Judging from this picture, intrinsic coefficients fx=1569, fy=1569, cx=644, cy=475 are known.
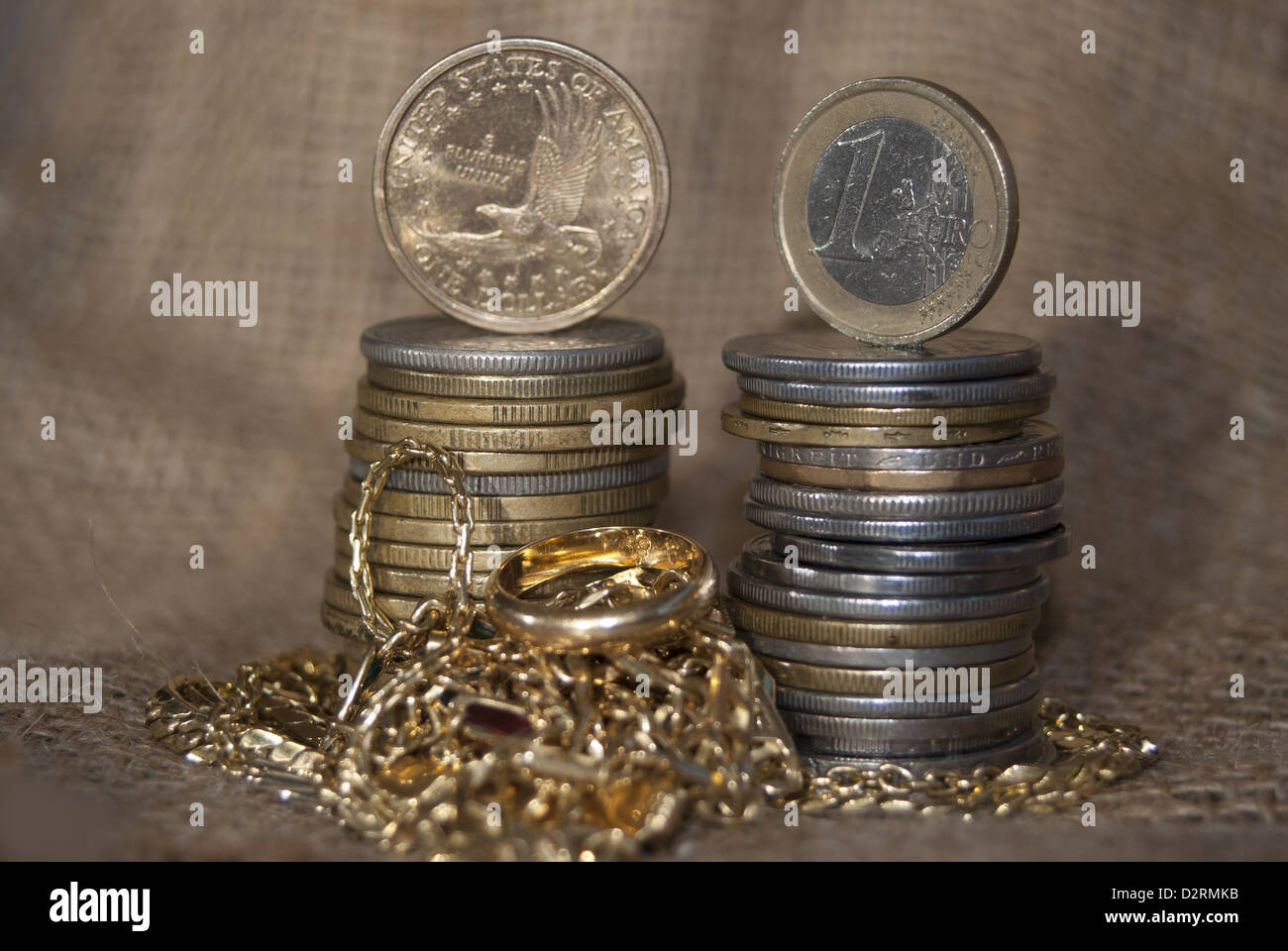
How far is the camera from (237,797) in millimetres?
3145

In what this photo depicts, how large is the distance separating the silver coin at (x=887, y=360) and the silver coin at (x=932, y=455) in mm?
139

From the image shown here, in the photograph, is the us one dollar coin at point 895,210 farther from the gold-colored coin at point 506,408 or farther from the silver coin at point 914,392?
the gold-colored coin at point 506,408

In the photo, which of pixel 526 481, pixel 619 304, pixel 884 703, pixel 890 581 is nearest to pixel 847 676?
pixel 884 703

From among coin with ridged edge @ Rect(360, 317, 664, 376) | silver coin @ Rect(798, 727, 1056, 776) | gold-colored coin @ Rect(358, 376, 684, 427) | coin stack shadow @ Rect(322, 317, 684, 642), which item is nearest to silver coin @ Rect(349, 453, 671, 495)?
coin stack shadow @ Rect(322, 317, 684, 642)

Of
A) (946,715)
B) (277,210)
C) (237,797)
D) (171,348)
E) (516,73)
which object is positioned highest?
(516,73)

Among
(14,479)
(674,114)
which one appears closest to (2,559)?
(14,479)

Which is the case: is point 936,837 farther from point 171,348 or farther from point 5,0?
point 5,0

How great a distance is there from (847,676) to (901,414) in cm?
54

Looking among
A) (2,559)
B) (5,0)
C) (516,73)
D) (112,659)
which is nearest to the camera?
(516,73)

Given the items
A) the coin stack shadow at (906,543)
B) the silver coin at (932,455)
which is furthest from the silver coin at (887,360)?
the silver coin at (932,455)

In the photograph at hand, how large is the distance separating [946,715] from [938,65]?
7.18 ft

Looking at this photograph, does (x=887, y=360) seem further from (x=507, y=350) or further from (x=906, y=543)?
(x=507, y=350)

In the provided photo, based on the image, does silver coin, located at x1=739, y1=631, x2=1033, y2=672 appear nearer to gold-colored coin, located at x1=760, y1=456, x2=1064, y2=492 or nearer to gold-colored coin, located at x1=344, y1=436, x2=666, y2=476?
gold-colored coin, located at x1=760, y1=456, x2=1064, y2=492

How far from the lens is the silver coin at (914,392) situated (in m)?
3.14
